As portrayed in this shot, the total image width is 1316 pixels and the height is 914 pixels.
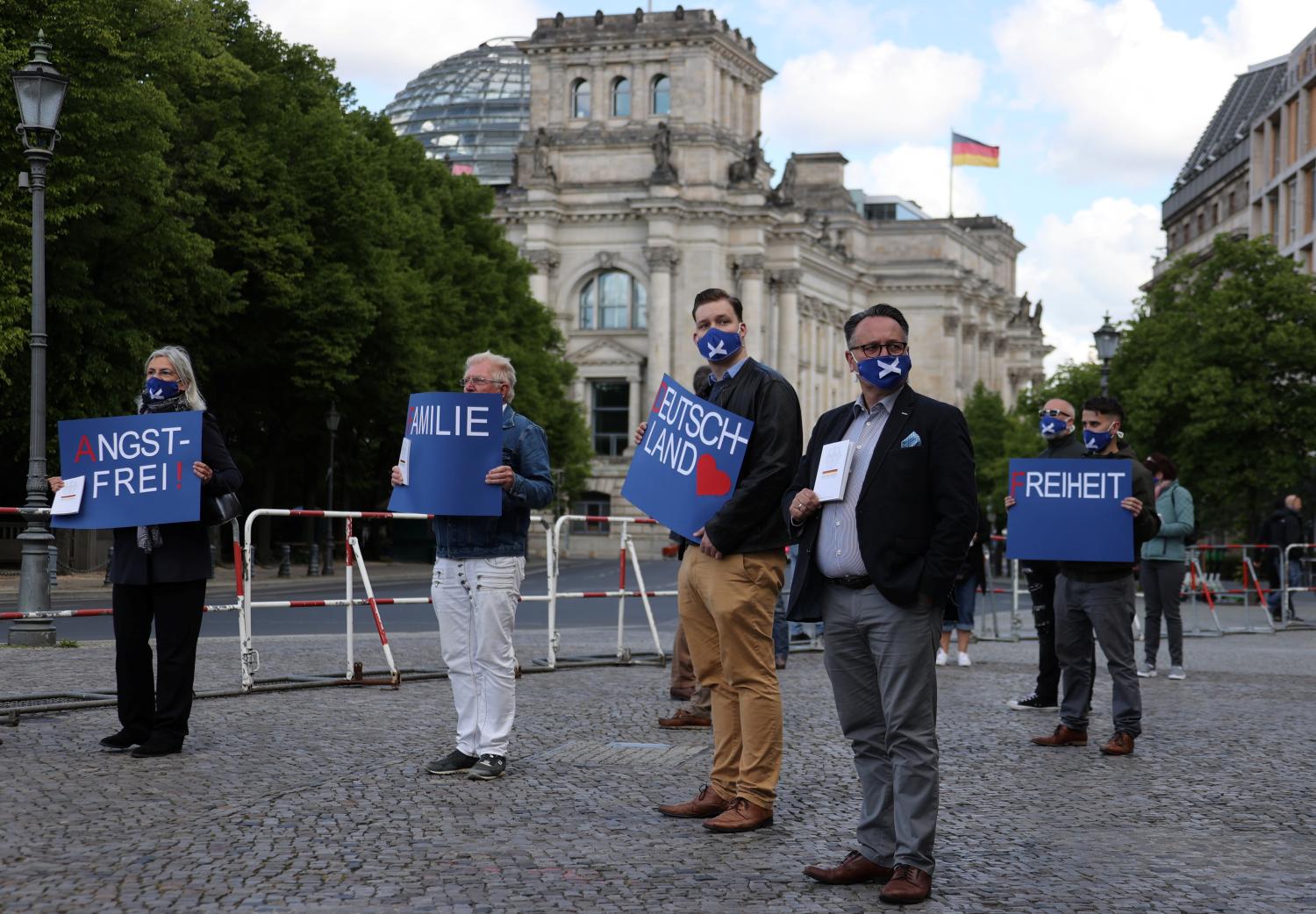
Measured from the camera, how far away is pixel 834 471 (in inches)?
311

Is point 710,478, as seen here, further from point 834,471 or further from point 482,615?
point 482,615

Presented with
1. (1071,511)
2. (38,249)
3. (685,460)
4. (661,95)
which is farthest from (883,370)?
(661,95)

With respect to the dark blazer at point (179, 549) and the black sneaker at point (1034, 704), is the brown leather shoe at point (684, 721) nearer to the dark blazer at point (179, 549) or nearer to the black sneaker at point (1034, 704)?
the black sneaker at point (1034, 704)

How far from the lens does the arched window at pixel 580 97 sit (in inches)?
4090

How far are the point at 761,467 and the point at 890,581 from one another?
142cm

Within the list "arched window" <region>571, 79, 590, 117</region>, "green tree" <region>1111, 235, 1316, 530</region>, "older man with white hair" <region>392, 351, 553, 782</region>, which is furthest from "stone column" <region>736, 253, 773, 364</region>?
"older man with white hair" <region>392, 351, 553, 782</region>

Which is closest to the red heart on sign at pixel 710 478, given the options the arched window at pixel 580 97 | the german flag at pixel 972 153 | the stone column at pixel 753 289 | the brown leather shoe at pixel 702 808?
the brown leather shoe at pixel 702 808

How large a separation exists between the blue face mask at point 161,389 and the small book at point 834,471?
4.71m

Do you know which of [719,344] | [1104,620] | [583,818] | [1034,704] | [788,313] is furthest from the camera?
[788,313]

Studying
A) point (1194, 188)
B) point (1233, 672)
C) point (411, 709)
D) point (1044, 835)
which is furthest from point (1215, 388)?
point (1194, 188)

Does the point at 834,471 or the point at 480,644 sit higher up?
the point at 834,471

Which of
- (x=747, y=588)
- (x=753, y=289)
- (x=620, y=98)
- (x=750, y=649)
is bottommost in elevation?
(x=750, y=649)

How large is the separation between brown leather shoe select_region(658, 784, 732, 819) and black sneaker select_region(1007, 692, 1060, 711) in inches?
251

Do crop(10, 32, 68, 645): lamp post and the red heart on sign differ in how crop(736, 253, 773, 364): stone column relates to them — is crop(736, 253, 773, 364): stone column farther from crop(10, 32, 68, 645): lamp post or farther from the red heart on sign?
the red heart on sign
